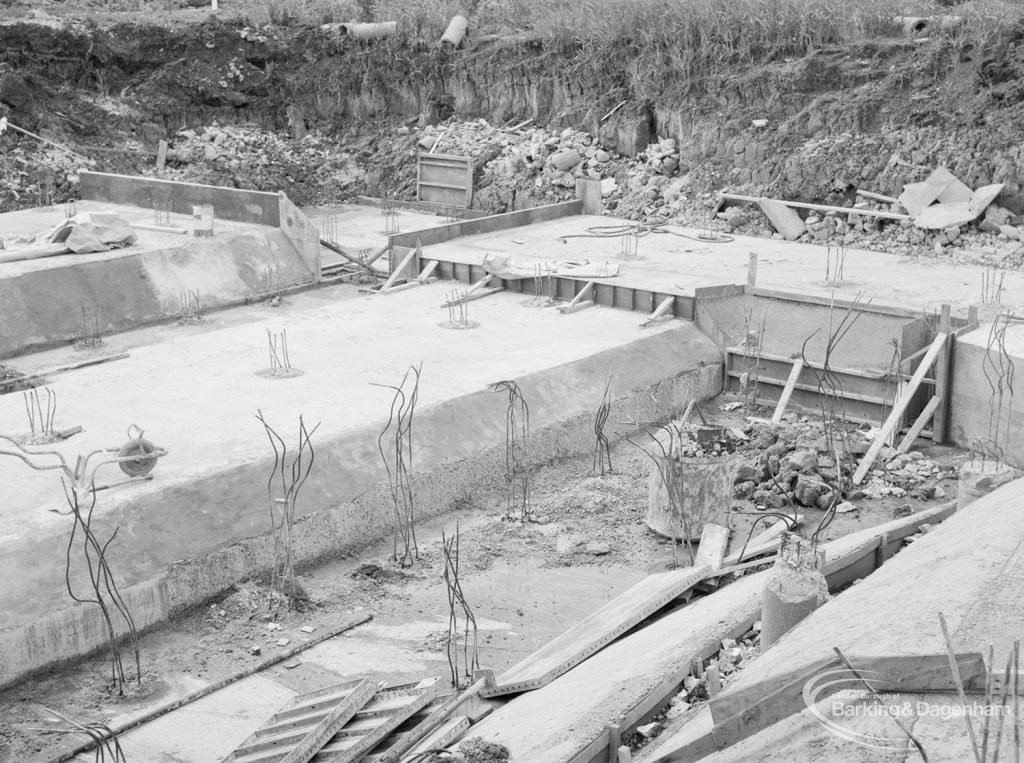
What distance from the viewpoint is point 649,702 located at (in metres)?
6.41

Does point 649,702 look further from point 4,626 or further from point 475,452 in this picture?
point 475,452

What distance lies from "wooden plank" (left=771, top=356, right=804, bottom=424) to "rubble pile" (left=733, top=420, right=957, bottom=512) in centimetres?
73

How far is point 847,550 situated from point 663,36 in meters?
17.2

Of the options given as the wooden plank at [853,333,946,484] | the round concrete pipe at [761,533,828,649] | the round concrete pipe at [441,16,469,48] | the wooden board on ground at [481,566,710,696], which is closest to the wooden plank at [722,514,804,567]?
the wooden board on ground at [481,566,710,696]

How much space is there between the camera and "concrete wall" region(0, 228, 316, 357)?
15492mm

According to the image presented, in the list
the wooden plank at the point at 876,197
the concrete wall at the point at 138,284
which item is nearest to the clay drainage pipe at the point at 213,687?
the concrete wall at the point at 138,284

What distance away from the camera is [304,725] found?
7.11 meters

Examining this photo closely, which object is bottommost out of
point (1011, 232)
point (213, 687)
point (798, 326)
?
point (213, 687)

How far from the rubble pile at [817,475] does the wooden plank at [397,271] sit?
6.27m

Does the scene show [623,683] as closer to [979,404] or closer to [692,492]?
[692,492]

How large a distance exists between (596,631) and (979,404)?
651 centimetres

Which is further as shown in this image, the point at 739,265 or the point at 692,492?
the point at 739,265

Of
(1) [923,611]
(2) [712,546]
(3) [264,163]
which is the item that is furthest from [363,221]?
(1) [923,611]

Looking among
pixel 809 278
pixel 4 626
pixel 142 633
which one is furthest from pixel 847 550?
pixel 809 278
